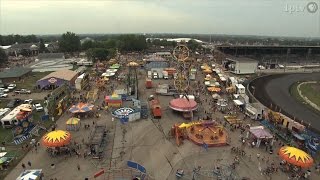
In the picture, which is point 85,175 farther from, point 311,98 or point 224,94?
point 311,98

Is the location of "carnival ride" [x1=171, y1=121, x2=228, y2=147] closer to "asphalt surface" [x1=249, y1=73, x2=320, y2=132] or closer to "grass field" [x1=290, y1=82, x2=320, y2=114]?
"asphalt surface" [x1=249, y1=73, x2=320, y2=132]

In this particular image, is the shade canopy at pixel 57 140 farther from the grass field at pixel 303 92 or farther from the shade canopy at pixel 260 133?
the grass field at pixel 303 92

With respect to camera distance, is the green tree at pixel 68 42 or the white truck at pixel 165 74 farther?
the green tree at pixel 68 42

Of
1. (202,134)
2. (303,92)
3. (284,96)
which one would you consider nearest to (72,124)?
(202,134)

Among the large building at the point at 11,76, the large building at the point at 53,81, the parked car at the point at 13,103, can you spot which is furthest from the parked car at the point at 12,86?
the parked car at the point at 13,103

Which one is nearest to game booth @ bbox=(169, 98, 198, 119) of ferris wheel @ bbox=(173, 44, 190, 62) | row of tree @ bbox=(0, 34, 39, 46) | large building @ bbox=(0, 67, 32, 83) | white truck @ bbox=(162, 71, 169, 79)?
ferris wheel @ bbox=(173, 44, 190, 62)

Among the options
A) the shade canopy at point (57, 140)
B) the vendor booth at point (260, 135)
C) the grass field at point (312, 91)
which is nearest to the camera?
the shade canopy at point (57, 140)

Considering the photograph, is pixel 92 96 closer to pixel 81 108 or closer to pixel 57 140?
pixel 81 108
